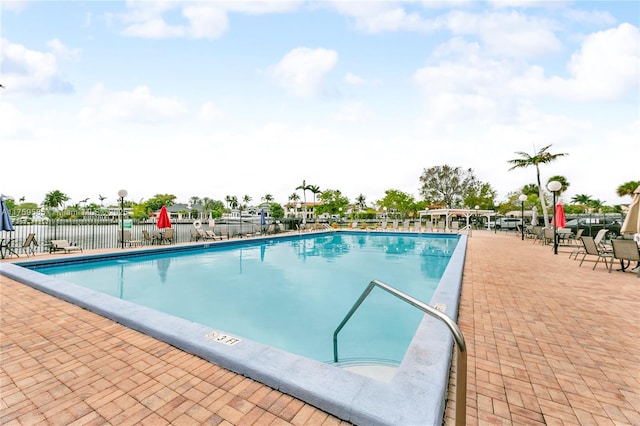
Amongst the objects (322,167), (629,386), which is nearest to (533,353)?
(629,386)

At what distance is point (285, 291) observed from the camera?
6.82m

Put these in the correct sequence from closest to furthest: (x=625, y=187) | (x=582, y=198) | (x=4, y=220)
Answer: (x=4, y=220) < (x=625, y=187) < (x=582, y=198)

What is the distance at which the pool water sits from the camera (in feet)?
14.8

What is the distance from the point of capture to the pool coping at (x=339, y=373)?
1.79 m

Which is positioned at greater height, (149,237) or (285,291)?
(149,237)

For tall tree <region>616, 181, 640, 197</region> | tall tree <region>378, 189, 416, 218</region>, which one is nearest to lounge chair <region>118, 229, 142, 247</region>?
tall tree <region>616, 181, 640, 197</region>

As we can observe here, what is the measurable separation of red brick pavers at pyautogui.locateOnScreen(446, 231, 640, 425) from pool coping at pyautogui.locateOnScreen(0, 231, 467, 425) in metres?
0.23

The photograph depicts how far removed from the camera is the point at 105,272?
26.3ft

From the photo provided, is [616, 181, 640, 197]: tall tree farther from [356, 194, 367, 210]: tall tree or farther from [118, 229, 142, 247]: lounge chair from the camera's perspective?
[356, 194, 367, 210]: tall tree

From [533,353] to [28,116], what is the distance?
1648 cm

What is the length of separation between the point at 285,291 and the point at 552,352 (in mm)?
5103

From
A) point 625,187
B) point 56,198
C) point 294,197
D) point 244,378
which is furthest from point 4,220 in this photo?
point 56,198

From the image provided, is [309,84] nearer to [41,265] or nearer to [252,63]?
[252,63]

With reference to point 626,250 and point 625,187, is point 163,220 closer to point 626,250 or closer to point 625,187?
point 626,250
